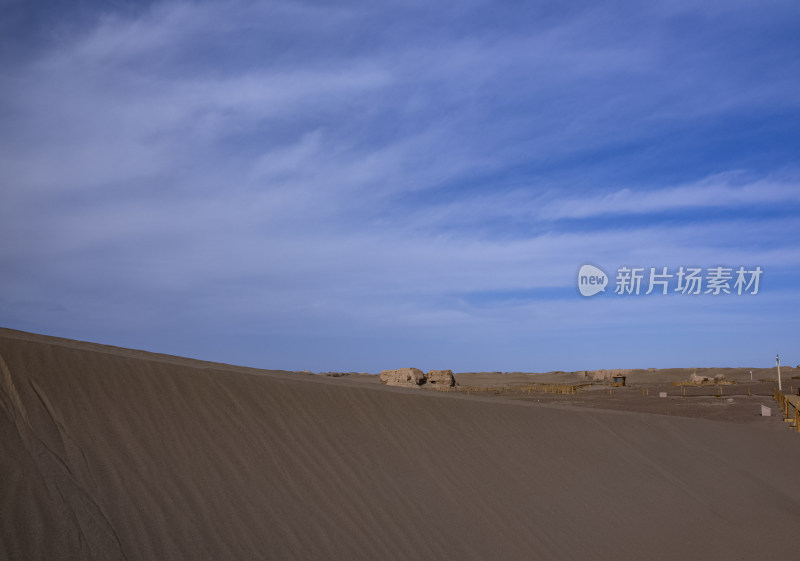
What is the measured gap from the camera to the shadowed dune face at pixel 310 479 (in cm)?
633

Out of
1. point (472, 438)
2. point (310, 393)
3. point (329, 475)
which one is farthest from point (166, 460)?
point (472, 438)

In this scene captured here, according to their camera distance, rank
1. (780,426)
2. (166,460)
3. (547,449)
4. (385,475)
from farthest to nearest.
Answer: (780,426) < (547,449) < (385,475) < (166,460)

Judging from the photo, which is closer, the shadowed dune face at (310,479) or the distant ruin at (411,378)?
the shadowed dune face at (310,479)

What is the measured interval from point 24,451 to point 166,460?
57.4 inches

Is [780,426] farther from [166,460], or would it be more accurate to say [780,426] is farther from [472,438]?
[166,460]

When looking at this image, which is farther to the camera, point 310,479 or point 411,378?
point 411,378

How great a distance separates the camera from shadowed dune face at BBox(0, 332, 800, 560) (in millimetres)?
6332

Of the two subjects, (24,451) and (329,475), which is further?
(329,475)

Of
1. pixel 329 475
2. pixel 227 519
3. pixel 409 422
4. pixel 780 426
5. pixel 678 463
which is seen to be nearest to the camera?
pixel 227 519

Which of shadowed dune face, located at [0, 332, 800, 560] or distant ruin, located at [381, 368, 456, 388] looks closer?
shadowed dune face, located at [0, 332, 800, 560]

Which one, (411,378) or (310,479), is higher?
(411,378)

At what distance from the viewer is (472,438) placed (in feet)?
40.5

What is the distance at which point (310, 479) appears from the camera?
8.55 metres

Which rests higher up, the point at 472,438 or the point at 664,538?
the point at 472,438
